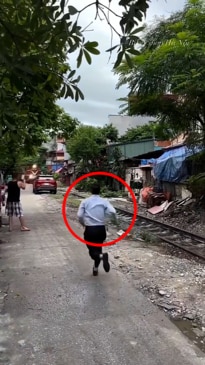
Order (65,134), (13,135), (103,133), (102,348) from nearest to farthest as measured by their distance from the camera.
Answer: (13,135) → (102,348) → (65,134) → (103,133)

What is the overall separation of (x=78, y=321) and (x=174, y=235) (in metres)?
9.31

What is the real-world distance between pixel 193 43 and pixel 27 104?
28.7ft

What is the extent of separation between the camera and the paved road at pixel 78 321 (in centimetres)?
410

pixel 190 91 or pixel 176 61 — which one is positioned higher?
pixel 176 61

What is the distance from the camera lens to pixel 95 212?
22.9 feet

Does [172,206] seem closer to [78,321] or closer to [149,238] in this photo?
[149,238]

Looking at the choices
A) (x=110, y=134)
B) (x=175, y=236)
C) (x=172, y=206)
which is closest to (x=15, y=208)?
(x=175, y=236)

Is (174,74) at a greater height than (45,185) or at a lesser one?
greater

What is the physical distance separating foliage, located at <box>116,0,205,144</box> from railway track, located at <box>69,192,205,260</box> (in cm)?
374

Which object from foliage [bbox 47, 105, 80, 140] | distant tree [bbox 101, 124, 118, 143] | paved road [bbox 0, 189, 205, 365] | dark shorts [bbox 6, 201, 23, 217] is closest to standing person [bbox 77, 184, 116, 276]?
paved road [bbox 0, 189, 205, 365]

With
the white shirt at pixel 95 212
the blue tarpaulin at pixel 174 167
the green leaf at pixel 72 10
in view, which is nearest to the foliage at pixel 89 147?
the blue tarpaulin at pixel 174 167

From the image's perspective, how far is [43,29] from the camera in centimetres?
298

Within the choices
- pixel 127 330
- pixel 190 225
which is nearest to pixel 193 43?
pixel 190 225

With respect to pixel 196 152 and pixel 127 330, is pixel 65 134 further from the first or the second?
pixel 127 330
